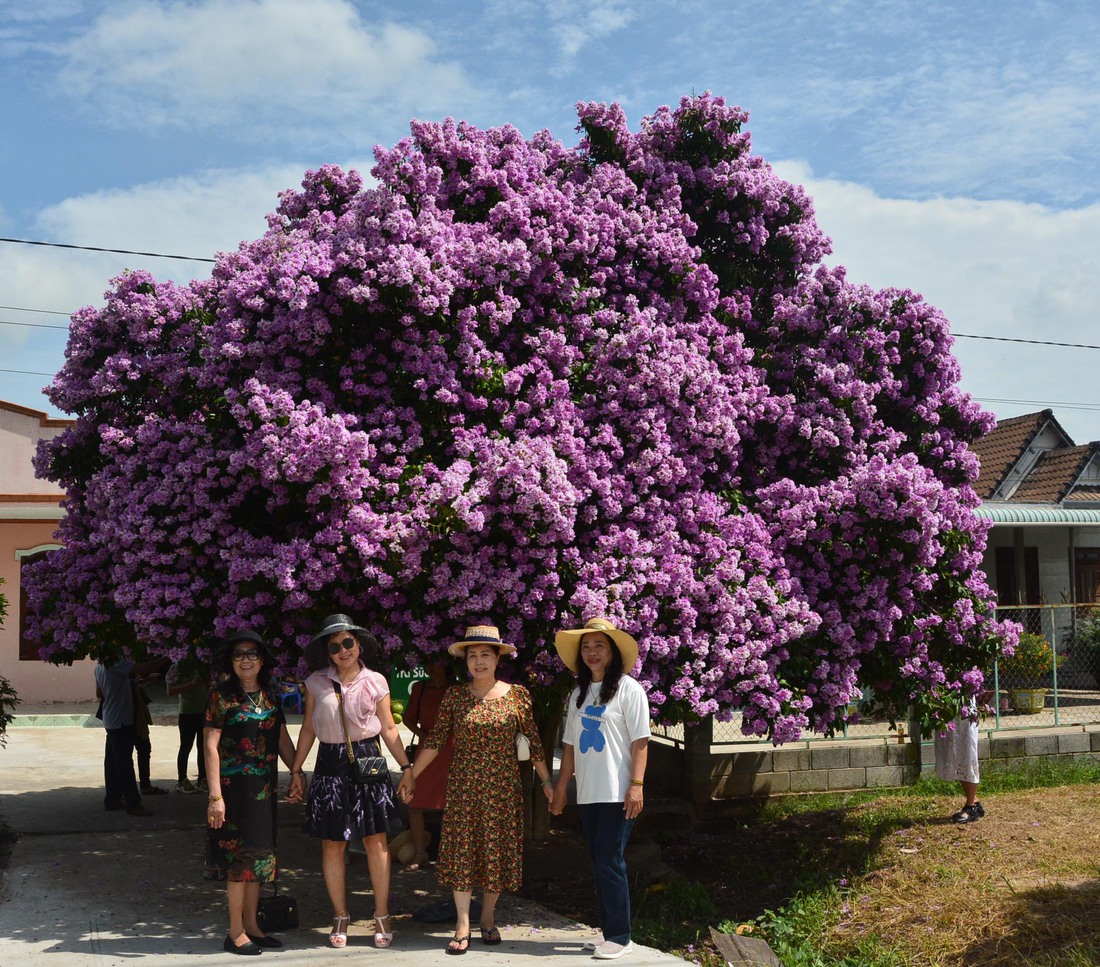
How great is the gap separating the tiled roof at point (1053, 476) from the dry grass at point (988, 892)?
11782 millimetres

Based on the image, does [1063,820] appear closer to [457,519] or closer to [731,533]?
[731,533]

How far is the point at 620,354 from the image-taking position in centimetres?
755

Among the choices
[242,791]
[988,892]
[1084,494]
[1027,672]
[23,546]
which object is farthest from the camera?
[1084,494]

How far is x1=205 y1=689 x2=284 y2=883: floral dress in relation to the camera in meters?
6.09

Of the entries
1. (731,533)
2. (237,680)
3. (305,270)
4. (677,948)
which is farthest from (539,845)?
(305,270)

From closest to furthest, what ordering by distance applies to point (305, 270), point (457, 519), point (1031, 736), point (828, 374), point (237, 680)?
point (237, 680) < point (457, 519) < point (305, 270) < point (828, 374) < point (1031, 736)

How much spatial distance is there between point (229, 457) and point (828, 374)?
419 centimetres

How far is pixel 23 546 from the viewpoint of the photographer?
1867 centimetres

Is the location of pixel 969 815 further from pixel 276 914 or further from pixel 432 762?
pixel 276 914

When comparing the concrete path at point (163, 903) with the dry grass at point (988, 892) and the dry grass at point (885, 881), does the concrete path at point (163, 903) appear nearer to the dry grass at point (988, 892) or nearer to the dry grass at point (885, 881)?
the dry grass at point (885, 881)

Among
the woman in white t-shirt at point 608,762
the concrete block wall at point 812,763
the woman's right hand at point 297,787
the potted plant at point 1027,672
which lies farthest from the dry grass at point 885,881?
the potted plant at point 1027,672

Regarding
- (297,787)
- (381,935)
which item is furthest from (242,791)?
(381,935)

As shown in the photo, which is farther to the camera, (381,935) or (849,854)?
(849,854)

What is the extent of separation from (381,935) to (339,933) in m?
0.23
